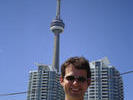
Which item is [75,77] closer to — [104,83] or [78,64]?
[78,64]

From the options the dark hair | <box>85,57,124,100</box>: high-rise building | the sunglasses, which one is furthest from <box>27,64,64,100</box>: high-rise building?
the sunglasses

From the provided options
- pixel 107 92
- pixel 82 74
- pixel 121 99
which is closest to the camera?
pixel 82 74

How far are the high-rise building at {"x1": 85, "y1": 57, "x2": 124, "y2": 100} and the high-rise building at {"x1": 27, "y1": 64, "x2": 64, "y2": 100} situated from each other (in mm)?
26708

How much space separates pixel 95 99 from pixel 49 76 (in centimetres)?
3737

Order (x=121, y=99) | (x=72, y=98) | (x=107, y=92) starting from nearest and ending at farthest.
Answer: (x=72, y=98)
(x=107, y=92)
(x=121, y=99)

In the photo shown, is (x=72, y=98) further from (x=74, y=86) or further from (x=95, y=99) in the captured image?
(x=95, y=99)

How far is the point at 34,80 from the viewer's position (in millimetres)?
196625

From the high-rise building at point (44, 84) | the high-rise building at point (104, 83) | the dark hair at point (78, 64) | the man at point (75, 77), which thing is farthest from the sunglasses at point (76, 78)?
the high-rise building at point (44, 84)

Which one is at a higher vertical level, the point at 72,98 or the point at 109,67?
the point at 109,67

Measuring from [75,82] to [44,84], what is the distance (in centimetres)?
19338

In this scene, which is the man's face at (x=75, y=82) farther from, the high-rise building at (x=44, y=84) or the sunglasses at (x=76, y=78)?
the high-rise building at (x=44, y=84)

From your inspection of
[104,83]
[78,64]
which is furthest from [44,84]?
[78,64]

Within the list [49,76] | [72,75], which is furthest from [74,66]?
[49,76]

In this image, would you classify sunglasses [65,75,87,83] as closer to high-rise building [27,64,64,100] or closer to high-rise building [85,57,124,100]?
high-rise building [85,57,124,100]
